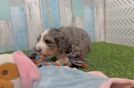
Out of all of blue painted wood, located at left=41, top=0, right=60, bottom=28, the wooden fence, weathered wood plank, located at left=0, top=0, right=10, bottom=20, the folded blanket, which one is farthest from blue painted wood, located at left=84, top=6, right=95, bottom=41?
the folded blanket

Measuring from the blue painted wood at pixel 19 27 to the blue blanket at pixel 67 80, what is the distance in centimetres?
146

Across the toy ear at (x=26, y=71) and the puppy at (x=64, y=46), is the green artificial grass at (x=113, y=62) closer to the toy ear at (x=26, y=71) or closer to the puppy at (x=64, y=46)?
the puppy at (x=64, y=46)

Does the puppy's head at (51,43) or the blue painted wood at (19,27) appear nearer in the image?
the puppy's head at (51,43)

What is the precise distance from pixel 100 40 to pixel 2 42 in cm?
111

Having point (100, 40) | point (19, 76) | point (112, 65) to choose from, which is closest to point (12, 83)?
point (19, 76)

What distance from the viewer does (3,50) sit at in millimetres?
2404

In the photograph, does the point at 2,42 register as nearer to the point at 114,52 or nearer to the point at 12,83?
the point at 114,52

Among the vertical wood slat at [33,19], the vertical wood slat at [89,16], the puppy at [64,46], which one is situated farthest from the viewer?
the vertical wood slat at [89,16]

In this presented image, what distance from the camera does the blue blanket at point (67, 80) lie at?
2.94ft

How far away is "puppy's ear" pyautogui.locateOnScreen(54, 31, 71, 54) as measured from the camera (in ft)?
6.06

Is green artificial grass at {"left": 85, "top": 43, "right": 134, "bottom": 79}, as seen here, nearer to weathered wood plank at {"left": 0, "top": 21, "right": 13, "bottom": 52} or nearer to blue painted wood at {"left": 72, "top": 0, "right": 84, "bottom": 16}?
blue painted wood at {"left": 72, "top": 0, "right": 84, "bottom": 16}

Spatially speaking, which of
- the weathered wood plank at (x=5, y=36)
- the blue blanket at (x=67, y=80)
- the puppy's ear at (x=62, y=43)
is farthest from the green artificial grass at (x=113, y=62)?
the weathered wood plank at (x=5, y=36)

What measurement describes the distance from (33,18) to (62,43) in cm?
75

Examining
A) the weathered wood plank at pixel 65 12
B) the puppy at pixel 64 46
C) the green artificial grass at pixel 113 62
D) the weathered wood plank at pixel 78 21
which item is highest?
the weathered wood plank at pixel 65 12
